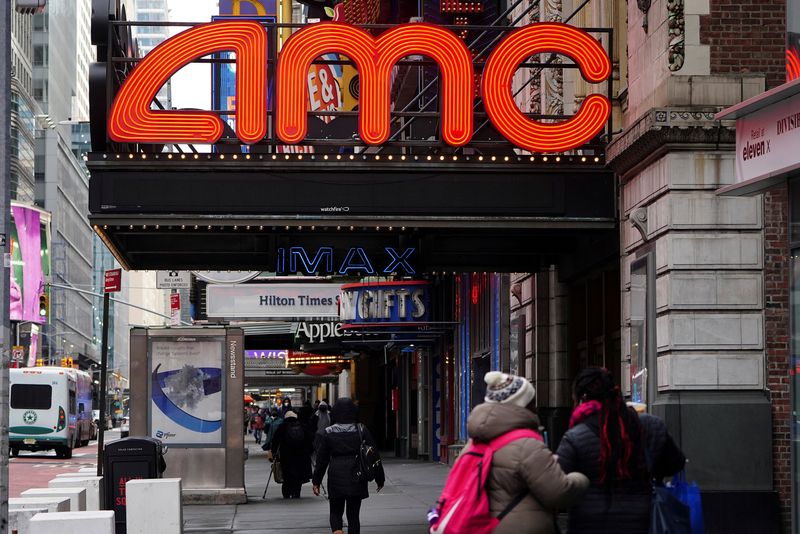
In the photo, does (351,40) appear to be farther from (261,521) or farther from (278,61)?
(261,521)

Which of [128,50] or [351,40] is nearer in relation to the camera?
[351,40]

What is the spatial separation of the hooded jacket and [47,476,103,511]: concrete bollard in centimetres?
944

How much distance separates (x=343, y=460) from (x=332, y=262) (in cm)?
599

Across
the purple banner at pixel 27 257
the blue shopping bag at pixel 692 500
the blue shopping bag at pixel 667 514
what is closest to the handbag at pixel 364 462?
the blue shopping bag at pixel 692 500

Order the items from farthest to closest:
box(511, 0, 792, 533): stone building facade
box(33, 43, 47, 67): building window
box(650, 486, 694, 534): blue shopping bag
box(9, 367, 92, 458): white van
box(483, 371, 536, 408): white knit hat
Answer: box(33, 43, 47, 67): building window < box(9, 367, 92, 458): white van < box(511, 0, 792, 533): stone building facade < box(650, 486, 694, 534): blue shopping bag < box(483, 371, 536, 408): white knit hat

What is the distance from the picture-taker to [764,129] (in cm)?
1264

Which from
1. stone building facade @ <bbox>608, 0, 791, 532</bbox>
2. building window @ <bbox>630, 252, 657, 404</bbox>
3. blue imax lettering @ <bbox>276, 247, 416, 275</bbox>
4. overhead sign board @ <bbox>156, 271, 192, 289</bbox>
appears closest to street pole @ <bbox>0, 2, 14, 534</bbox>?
stone building facade @ <bbox>608, 0, 791, 532</bbox>

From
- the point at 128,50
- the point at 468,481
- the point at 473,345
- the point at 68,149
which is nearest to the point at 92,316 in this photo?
the point at 68,149

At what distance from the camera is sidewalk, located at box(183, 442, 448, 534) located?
1877cm

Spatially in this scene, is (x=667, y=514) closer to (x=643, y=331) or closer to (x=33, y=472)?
(x=643, y=331)

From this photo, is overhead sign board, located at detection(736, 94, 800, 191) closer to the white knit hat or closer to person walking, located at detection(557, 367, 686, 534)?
person walking, located at detection(557, 367, 686, 534)

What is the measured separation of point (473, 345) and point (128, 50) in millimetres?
14510

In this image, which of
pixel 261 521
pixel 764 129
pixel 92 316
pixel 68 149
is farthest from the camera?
pixel 92 316

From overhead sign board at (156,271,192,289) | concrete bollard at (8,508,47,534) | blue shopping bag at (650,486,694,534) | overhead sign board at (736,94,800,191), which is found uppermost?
overhead sign board at (156,271,192,289)
